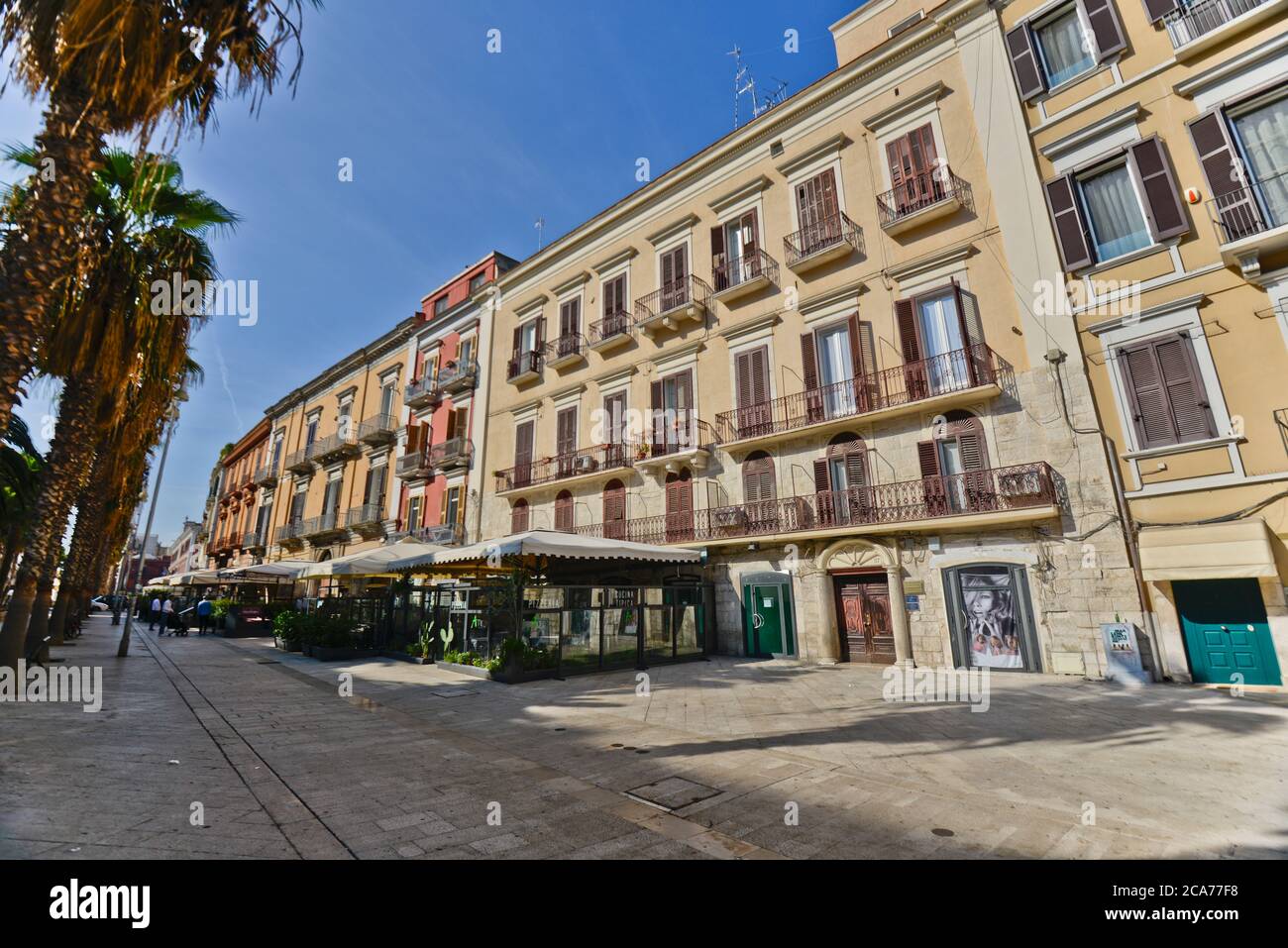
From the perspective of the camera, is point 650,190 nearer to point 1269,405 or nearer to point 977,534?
point 977,534

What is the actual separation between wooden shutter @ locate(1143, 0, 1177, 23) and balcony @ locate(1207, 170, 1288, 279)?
186 inches

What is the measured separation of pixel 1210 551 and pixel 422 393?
27.6 metres

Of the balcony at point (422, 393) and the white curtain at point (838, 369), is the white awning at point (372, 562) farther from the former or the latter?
the balcony at point (422, 393)

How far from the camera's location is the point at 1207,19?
37.6 ft

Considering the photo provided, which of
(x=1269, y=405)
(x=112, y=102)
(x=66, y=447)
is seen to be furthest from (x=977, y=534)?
(x=66, y=447)

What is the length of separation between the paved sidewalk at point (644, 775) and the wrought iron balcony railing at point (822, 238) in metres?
12.1

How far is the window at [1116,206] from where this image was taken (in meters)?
11.4

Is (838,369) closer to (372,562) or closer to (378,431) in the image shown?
(372,562)

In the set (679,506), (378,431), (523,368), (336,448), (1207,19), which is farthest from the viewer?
(336,448)

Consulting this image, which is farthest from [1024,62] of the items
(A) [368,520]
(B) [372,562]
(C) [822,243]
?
(A) [368,520]

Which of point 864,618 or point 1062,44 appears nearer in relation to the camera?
point 1062,44

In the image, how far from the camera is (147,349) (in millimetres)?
10734

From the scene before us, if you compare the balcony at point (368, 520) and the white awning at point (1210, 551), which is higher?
the balcony at point (368, 520)

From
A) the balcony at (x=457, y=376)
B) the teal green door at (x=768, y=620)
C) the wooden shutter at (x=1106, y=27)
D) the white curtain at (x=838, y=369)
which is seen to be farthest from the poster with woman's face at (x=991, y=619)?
the balcony at (x=457, y=376)
